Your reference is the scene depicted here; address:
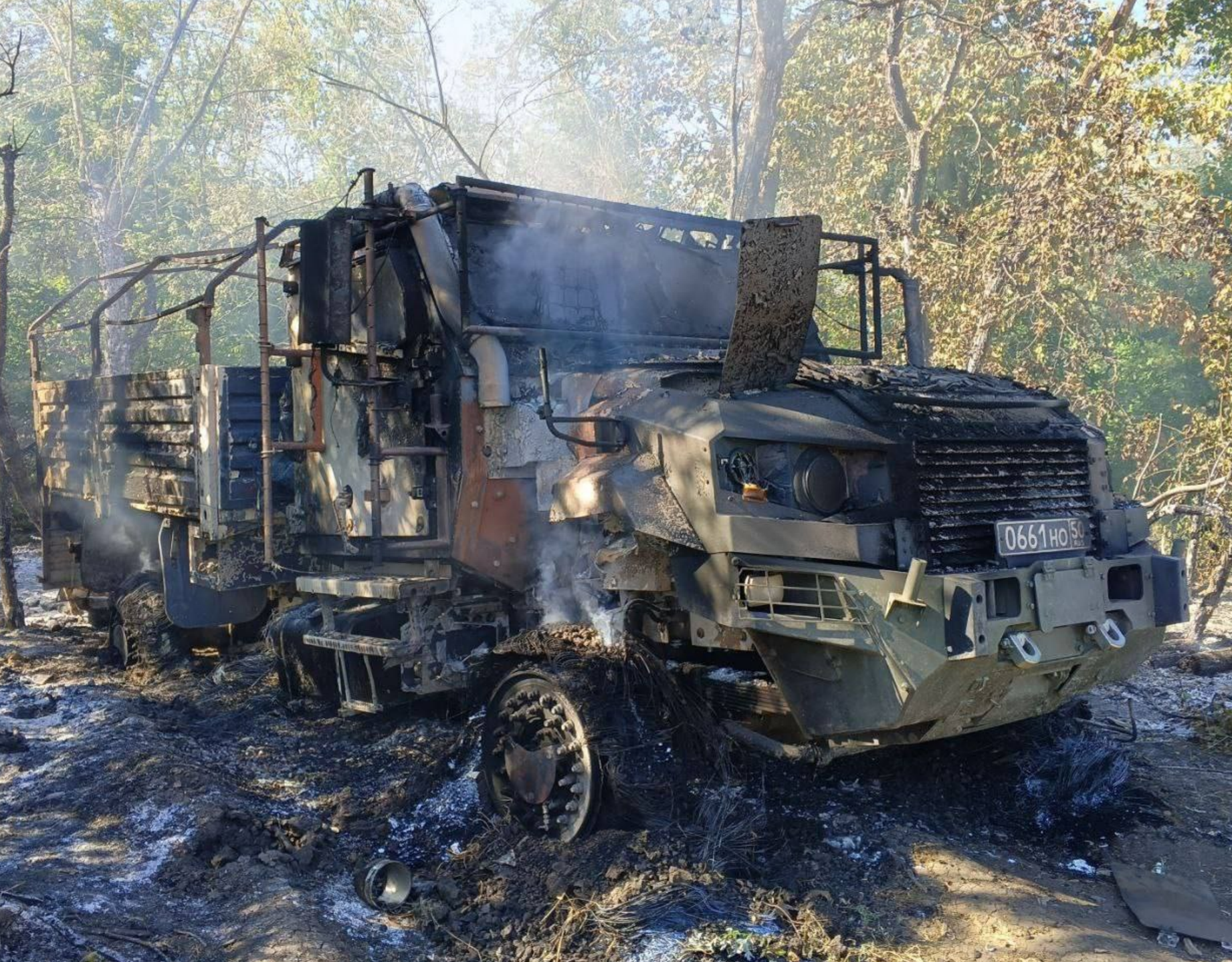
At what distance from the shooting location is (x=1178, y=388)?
17.9 metres

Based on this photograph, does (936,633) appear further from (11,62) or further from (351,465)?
(11,62)

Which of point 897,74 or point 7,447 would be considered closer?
point 7,447

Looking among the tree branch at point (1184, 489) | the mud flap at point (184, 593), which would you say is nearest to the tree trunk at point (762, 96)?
the tree branch at point (1184, 489)

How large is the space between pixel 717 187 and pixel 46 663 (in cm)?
1366

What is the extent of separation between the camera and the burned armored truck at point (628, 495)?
14.4 feet

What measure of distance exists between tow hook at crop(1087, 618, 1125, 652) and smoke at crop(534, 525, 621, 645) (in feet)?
6.56

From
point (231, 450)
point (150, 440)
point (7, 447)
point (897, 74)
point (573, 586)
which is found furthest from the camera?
point (897, 74)

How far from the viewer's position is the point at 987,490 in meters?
4.66

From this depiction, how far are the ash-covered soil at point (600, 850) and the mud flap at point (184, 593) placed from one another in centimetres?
143

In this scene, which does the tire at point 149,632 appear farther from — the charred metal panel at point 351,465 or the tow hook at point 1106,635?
the tow hook at point 1106,635

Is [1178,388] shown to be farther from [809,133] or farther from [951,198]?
[809,133]

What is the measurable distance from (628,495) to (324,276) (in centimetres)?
193

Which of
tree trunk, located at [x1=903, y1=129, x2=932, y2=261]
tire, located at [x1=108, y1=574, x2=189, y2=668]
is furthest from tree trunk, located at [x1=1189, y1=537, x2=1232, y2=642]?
tire, located at [x1=108, y1=574, x2=189, y2=668]

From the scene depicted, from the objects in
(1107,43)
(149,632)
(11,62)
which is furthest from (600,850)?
(11,62)
